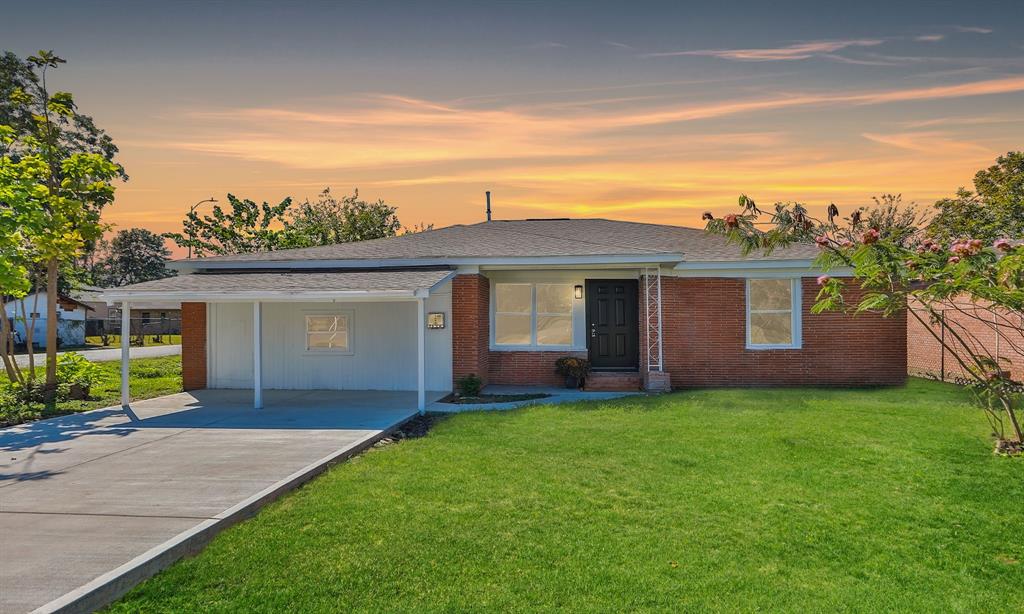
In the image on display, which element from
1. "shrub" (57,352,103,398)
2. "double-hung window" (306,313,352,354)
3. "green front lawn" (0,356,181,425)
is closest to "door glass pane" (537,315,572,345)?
"double-hung window" (306,313,352,354)

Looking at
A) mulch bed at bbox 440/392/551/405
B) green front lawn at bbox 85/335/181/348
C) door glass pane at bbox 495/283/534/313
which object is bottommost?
green front lawn at bbox 85/335/181/348

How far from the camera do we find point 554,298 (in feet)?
49.3

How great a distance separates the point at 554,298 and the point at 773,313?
16.2ft

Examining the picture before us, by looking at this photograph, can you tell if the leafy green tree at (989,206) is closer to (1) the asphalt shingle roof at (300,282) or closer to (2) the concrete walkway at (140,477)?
(1) the asphalt shingle roof at (300,282)

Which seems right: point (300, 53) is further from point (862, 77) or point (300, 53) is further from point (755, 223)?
point (862, 77)

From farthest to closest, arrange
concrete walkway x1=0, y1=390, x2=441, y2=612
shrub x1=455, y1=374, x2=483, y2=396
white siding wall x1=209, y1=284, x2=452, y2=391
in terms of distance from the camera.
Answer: white siding wall x1=209, y1=284, x2=452, y2=391 → shrub x1=455, y1=374, x2=483, y2=396 → concrete walkway x1=0, y1=390, x2=441, y2=612

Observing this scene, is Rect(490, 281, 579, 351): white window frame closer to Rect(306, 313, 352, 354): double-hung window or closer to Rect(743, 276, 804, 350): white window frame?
Rect(306, 313, 352, 354): double-hung window

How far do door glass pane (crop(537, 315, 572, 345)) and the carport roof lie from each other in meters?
2.69

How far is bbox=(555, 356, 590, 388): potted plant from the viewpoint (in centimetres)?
1426

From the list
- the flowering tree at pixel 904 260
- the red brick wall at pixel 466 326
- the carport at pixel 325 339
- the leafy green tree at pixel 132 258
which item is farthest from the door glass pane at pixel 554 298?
the leafy green tree at pixel 132 258

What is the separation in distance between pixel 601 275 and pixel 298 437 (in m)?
8.08

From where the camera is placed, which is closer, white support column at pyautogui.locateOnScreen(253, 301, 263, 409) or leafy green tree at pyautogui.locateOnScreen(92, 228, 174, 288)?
white support column at pyautogui.locateOnScreen(253, 301, 263, 409)

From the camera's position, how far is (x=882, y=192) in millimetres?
35250

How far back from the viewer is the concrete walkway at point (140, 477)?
181 inches
